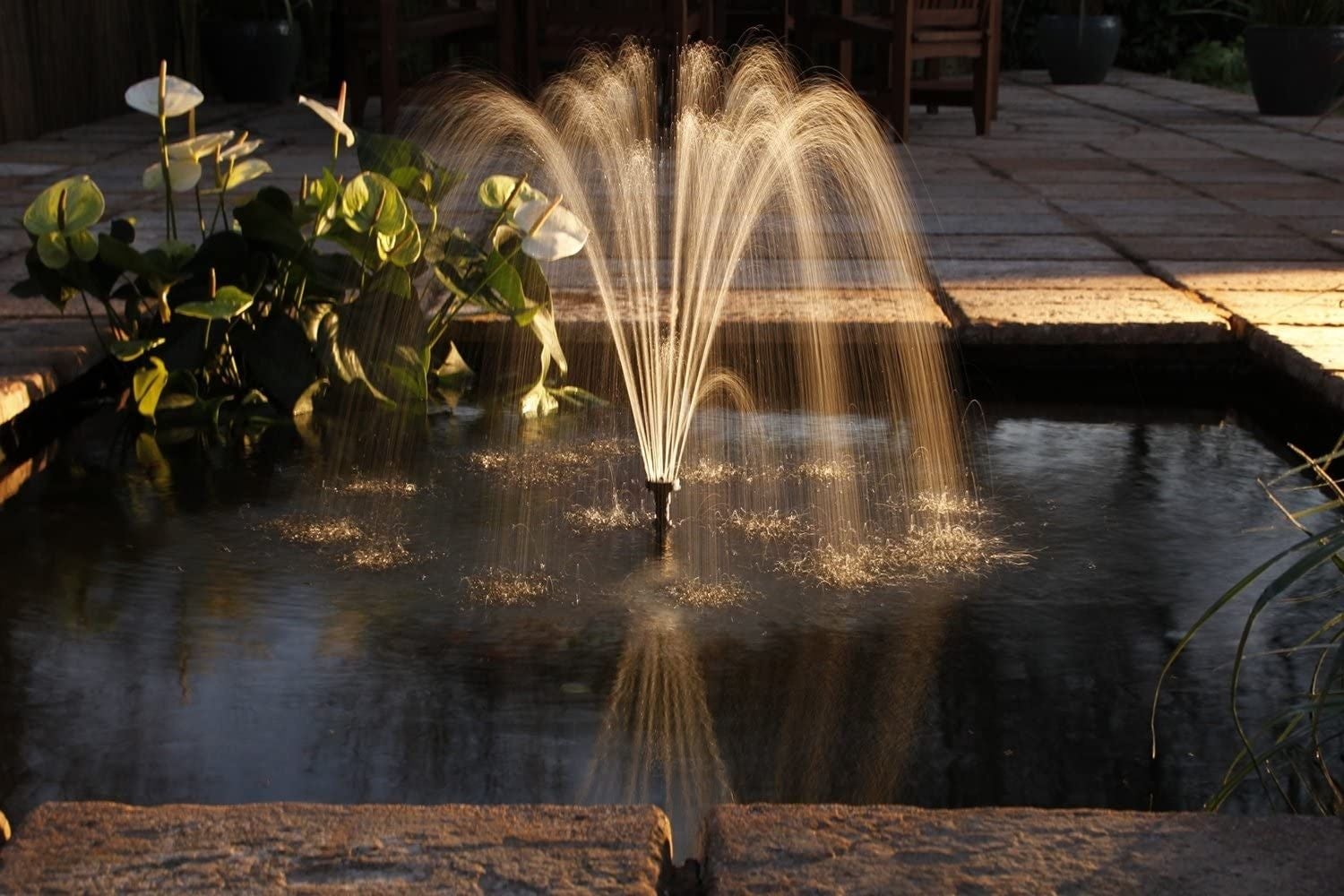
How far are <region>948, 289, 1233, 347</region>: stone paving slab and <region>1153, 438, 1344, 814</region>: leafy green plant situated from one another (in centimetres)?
106

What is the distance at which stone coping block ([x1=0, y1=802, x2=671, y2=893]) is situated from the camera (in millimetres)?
1274

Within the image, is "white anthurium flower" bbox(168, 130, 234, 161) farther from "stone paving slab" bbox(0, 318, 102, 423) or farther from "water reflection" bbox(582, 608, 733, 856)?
"water reflection" bbox(582, 608, 733, 856)

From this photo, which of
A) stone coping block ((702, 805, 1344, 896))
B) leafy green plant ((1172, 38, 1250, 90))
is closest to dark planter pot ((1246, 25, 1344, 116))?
leafy green plant ((1172, 38, 1250, 90))

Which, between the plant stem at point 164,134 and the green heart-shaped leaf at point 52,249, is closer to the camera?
the plant stem at point 164,134

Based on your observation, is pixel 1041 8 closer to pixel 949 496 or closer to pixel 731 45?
pixel 731 45

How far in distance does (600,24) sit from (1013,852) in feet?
17.6

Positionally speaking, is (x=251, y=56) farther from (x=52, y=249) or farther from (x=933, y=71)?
(x=52, y=249)

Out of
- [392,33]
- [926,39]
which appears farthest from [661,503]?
[926,39]

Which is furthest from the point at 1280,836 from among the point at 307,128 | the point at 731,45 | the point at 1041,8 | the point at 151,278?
the point at 1041,8

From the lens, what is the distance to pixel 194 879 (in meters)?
1.28

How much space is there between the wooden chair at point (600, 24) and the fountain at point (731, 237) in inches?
4.1

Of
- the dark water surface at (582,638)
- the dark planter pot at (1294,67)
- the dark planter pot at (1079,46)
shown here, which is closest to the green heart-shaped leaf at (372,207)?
the dark water surface at (582,638)

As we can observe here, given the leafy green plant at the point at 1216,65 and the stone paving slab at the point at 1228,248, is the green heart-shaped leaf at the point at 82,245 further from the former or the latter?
the leafy green plant at the point at 1216,65

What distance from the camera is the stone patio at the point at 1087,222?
3.37 m
